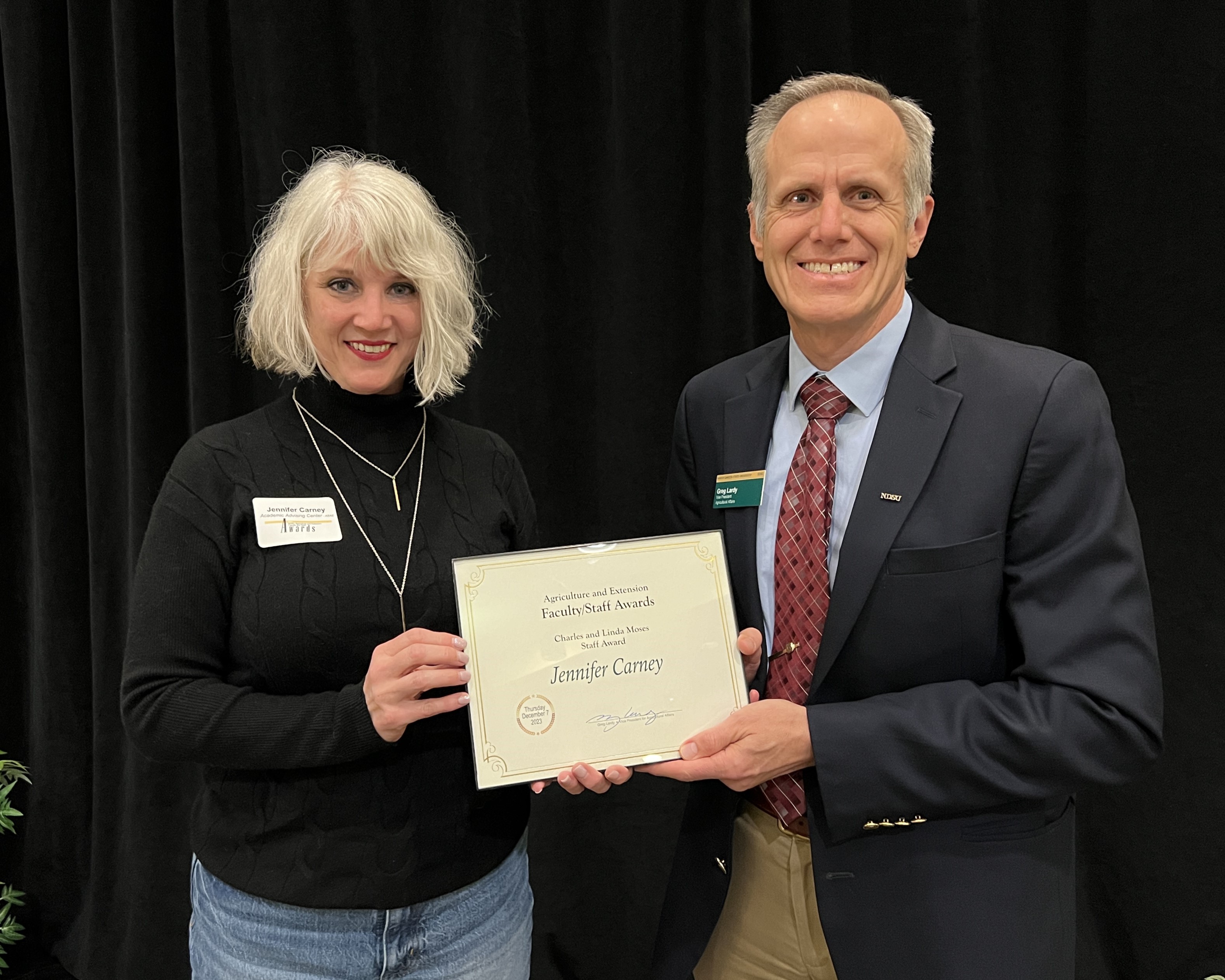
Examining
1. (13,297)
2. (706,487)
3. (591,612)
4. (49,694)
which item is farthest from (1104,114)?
(49,694)

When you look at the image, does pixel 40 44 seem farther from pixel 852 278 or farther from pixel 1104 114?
pixel 1104 114

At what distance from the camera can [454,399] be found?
2.79m

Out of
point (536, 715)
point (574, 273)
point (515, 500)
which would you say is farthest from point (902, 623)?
point (574, 273)

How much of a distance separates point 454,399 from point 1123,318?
1876 mm

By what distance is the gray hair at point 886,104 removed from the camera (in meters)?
1.51

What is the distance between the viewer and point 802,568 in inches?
57.5

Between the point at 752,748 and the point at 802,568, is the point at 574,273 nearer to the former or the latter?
the point at 802,568

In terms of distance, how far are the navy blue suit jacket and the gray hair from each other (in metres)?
0.29

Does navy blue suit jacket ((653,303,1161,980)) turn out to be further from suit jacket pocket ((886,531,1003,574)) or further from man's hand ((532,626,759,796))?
man's hand ((532,626,759,796))

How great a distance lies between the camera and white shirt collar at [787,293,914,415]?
4.94 feet

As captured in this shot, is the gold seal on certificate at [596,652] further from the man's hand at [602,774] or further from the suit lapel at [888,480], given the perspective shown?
the suit lapel at [888,480]

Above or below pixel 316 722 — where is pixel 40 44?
above

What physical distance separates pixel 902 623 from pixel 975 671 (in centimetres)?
15

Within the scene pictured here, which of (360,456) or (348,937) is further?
(360,456)
